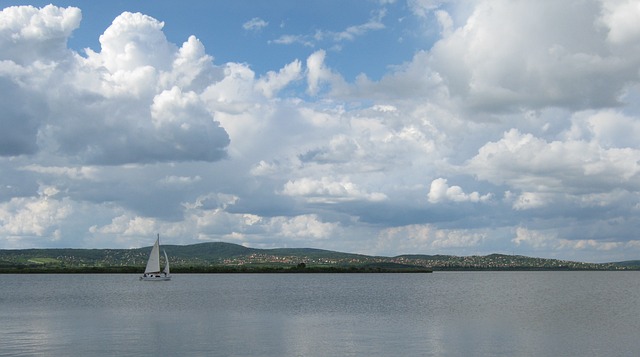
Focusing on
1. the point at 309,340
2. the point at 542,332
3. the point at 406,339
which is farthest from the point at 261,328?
the point at 542,332

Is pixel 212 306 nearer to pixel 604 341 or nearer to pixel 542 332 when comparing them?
pixel 542 332

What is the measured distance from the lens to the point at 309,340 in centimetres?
6031

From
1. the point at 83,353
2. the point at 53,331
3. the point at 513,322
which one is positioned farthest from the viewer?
the point at 513,322

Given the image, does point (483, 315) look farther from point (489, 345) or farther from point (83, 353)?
point (83, 353)

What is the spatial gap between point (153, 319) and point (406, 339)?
1383 inches

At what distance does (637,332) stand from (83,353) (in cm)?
5539

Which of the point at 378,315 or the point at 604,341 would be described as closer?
the point at 604,341

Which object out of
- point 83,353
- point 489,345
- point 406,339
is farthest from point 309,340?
point 83,353

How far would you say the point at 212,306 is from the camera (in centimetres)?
10600

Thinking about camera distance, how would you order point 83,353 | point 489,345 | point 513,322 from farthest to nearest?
point 513,322, point 489,345, point 83,353

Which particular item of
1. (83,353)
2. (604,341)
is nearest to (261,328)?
(83,353)

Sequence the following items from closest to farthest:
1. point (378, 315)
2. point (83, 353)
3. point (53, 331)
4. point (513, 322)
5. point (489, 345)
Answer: point (83, 353)
point (489, 345)
point (53, 331)
point (513, 322)
point (378, 315)

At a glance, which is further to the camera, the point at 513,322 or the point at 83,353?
the point at 513,322

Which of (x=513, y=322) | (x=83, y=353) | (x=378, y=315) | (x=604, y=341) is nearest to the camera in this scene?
(x=83, y=353)
